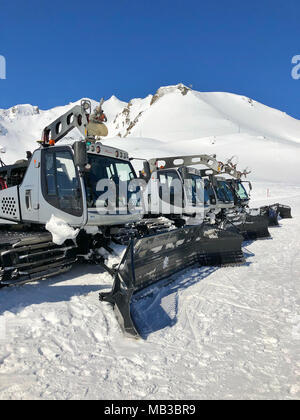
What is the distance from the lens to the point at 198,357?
3199 millimetres

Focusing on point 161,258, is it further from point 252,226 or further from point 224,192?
point 224,192

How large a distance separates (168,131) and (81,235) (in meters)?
127

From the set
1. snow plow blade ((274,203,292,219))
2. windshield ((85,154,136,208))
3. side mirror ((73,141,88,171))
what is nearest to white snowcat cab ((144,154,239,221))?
windshield ((85,154,136,208))

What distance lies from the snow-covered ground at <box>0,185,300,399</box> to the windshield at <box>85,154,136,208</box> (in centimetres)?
158

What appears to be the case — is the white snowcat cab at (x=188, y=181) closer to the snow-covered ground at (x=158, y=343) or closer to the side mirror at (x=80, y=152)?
the side mirror at (x=80, y=152)

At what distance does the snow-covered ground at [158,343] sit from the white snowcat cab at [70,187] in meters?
1.23

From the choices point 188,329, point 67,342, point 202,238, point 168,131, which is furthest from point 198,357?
point 168,131

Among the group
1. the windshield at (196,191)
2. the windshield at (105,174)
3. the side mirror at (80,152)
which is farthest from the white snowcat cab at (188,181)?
the side mirror at (80,152)

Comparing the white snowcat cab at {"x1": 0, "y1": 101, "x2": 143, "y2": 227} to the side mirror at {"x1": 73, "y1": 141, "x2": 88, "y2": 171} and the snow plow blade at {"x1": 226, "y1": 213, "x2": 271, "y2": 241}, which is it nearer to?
the side mirror at {"x1": 73, "y1": 141, "x2": 88, "y2": 171}

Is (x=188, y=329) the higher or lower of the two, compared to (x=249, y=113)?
lower

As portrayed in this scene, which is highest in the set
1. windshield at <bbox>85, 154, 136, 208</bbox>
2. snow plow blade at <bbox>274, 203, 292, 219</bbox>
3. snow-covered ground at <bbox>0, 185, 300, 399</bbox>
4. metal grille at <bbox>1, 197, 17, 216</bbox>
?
windshield at <bbox>85, 154, 136, 208</bbox>

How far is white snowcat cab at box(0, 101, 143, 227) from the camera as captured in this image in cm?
569

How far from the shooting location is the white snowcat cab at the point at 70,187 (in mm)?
5691
